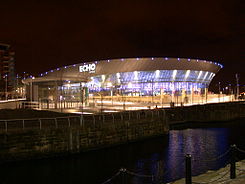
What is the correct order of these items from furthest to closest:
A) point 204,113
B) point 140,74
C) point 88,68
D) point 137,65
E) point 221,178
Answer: point 88,68
point 140,74
point 137,65
point 204,113
point 221,178

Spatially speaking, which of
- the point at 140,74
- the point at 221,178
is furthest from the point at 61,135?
the point at 140,74

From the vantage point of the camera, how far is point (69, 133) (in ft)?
72.3

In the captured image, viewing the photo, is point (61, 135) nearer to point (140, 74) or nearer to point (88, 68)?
point (140, 74)

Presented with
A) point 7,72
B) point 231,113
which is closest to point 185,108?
point 231,113

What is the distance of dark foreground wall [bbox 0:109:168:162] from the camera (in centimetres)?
1956

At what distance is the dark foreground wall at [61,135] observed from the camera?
1956 cm

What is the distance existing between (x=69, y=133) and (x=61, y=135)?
69 cm

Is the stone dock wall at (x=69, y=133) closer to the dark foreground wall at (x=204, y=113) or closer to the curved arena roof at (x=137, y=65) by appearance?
the dark foreground wall at (x=204, y=113)

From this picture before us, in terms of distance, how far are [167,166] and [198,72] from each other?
104 metres

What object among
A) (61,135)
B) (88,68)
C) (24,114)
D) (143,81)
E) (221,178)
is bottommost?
(61,135)

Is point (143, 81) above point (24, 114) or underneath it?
above

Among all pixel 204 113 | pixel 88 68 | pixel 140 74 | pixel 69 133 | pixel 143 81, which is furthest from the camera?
pixel 88 68

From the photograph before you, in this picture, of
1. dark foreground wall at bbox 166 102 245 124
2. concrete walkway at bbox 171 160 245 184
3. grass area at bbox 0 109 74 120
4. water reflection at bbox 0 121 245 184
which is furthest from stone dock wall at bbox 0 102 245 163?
concrete walkway at bbox 171 160 245 184

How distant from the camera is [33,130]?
802 inches
